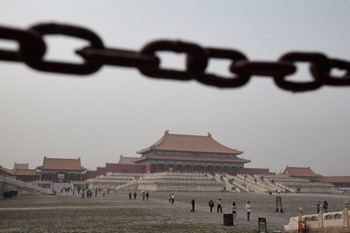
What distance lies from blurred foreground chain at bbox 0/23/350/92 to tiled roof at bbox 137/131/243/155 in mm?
65153

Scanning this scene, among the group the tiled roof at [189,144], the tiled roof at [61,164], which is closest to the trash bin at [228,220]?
the tiled roof at [61,164]

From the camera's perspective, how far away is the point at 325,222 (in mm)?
12172

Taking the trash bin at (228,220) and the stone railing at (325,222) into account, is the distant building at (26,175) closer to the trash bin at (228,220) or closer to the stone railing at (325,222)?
the trash bin at (228,220)

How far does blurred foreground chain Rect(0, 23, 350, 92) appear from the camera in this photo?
1.38m

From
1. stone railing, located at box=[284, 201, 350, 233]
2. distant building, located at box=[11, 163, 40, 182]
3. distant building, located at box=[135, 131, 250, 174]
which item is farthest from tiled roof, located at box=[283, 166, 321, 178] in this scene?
stone railing, located at box=[284, 201, 350, 233]

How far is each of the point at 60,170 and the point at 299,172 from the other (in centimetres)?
4922

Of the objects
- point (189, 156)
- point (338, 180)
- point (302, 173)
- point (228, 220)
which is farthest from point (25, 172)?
point (338, 180)

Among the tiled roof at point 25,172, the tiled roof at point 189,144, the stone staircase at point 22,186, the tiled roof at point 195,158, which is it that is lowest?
the stone staircase at point 22,186

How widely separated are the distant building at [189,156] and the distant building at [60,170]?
1243cm

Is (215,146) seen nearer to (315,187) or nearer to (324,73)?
(315,187)

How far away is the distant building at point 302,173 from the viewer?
242 feet

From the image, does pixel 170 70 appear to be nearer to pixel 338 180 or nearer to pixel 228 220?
pixel 228 220

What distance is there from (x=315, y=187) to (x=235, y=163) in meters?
15.4

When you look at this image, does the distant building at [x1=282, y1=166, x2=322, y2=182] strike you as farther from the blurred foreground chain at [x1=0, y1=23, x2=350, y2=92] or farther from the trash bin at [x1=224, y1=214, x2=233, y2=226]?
the blurred foreground chain at [x1=0, y1=23, x2=350, y2=92]
